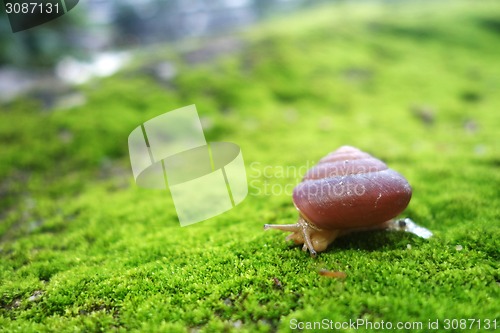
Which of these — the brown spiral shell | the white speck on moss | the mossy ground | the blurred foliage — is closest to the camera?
the mossy ground

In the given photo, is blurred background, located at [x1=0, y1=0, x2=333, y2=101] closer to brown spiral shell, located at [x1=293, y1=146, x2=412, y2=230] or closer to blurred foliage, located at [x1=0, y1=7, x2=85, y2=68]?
blurred foliage, located at [x1=0, y1=7, x2=85, y2=68]

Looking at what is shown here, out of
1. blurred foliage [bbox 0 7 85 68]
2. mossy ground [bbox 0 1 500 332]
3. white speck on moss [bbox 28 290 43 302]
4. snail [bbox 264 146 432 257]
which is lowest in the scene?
mossy ground [bbox 0 1 500 332]

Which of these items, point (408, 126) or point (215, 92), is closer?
point (408, 126)

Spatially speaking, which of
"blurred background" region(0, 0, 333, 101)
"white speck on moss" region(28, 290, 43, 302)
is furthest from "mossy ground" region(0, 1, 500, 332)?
"blurred background" region(0, 0, 333, 101)

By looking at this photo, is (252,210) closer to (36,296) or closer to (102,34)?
(36,296)

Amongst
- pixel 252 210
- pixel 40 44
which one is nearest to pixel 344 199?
pixel 252 210

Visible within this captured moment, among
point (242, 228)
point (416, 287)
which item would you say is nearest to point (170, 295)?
point (242, 228)

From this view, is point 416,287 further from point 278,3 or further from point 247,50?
point 278,3
